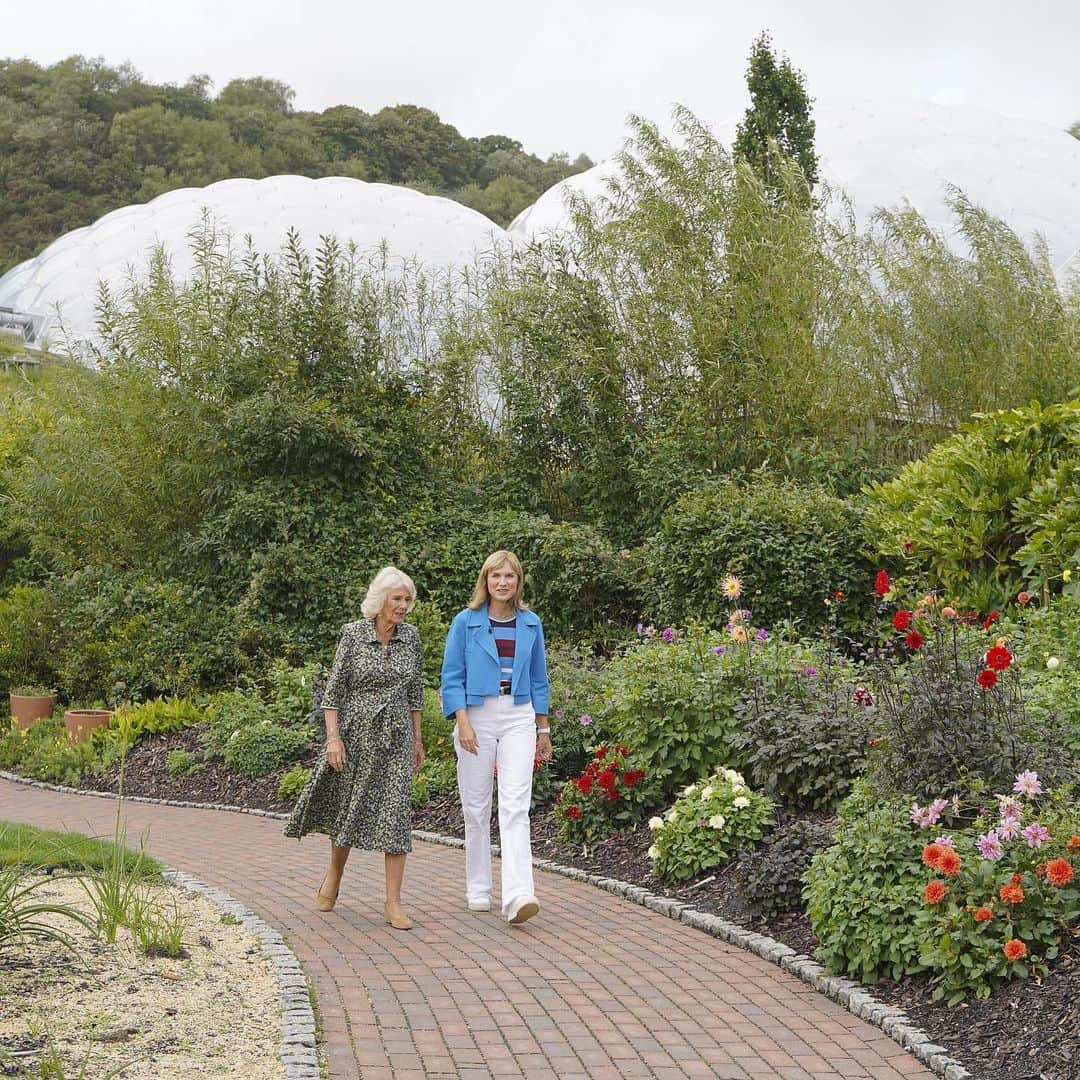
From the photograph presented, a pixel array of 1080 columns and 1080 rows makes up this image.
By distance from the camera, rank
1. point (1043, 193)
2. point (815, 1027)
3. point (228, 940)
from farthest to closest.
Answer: point (1043, 193) → point (228, 940) → point (815, 1027)

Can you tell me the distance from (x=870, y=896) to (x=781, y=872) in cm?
86

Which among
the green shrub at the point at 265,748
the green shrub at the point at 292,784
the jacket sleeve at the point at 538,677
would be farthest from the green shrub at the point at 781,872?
the green shrub at the point at 265,748

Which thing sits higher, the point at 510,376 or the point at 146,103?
→ the point at 146,103

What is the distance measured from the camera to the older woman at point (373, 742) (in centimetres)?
A: 596

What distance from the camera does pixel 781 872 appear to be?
5.84 meters

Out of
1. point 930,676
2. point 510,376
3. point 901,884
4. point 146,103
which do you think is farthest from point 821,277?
point 146,103

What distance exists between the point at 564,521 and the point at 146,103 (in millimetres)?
32859

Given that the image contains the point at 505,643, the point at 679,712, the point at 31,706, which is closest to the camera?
the point at 505,643

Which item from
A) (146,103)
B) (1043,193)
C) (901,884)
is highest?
(146,103)

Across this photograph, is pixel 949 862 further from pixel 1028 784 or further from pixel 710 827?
pixel 710 827

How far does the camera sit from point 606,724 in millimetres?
7898

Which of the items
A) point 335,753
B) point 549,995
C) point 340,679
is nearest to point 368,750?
point 335,753

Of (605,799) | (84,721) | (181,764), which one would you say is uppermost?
(605,799)

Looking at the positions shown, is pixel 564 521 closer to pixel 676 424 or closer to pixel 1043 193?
pixel 676 424
